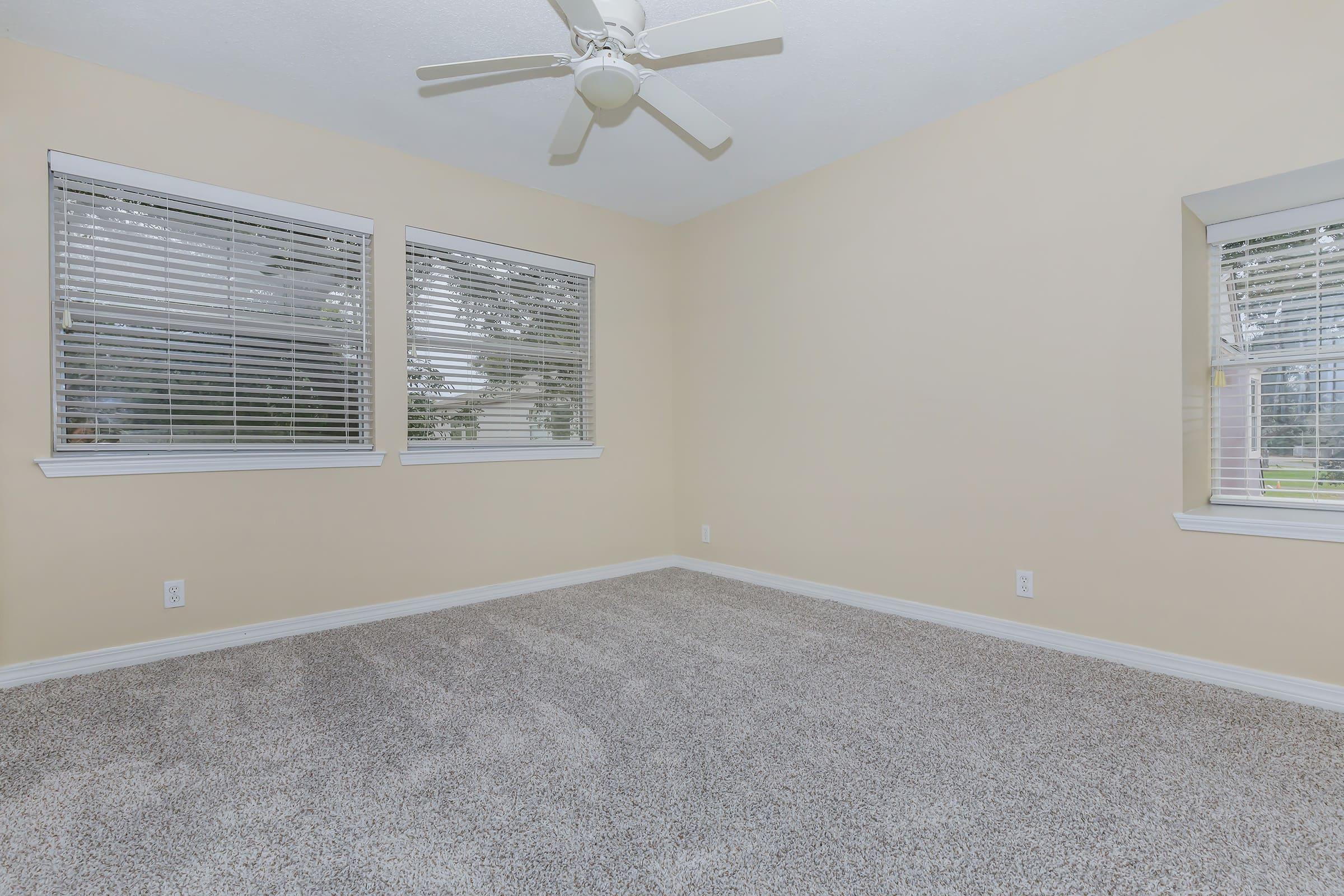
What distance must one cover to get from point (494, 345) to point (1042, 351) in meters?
2.88

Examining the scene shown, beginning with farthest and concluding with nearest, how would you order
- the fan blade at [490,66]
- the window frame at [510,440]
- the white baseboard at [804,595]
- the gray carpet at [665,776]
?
the window frame at [510,440] → the white baseboard at [804,595] → the fan blade at [490,66] → the gray carpet at [665,776]

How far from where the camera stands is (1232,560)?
2252 mm

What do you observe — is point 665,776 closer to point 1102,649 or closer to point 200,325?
point 1102,649

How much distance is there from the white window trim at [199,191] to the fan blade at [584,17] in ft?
6.06

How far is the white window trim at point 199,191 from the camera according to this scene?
2467 mm

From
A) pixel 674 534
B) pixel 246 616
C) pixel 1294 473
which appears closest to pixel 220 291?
pixel 246 616

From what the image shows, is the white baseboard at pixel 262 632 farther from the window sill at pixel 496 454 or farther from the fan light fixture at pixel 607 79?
the fan light fixture at pixel 607 79

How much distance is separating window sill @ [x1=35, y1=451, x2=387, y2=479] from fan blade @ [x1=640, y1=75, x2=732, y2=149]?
2.20m

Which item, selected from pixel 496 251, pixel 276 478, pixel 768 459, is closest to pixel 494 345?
pixel 496 251

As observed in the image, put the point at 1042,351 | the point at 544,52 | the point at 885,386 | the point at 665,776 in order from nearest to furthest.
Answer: the point at 665,776 < the point at 544,52 < the point at 1042,351 < the point at 885,386

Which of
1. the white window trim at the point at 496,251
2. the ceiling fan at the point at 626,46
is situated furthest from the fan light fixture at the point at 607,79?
the white window trim at the point at 496,251

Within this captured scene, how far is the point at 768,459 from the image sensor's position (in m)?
3.86

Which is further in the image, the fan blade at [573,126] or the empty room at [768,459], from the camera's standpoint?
the fan blade at [573,126]

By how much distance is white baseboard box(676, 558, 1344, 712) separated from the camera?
2.12 meters
